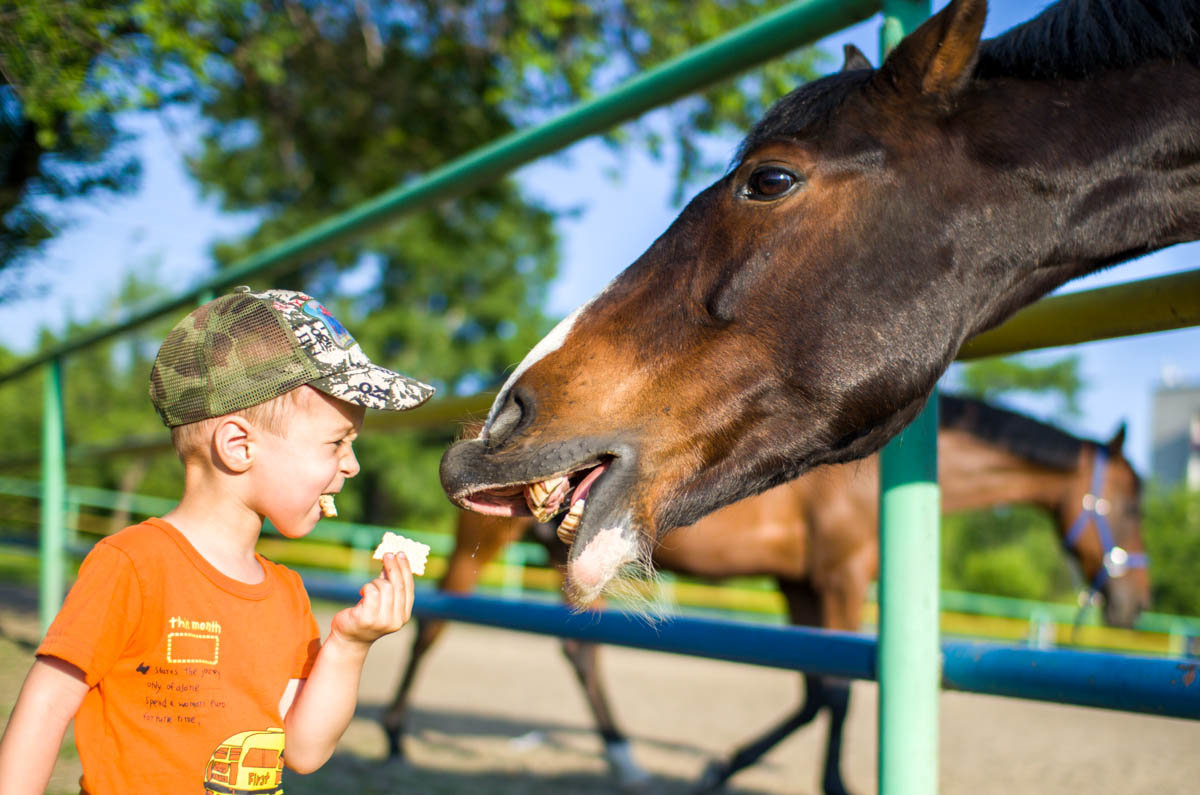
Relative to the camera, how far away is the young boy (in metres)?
1.05

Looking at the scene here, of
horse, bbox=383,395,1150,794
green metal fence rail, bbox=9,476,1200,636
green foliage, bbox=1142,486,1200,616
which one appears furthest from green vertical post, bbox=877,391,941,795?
green foliage, bbox=1142,486,1200,616

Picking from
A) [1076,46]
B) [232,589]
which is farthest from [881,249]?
[232,589]

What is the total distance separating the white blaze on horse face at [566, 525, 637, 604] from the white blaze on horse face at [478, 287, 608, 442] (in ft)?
0.63

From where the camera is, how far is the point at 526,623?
1.77 meters

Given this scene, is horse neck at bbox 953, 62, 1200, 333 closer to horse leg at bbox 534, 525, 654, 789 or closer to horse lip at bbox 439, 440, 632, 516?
horse lip at bbox 439, 440, 632, 516

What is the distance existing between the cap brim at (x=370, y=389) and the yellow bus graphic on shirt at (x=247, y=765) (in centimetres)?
45

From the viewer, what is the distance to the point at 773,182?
120 cm

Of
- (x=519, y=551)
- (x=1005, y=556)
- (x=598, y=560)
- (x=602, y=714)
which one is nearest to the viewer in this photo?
(x=598, y=560)

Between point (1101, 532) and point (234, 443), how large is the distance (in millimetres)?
5028

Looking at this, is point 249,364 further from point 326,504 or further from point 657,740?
point 657,740

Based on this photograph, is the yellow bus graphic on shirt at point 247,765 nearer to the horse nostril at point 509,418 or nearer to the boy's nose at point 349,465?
the boy's nose at point 349,465

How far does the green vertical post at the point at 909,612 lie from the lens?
1175mm

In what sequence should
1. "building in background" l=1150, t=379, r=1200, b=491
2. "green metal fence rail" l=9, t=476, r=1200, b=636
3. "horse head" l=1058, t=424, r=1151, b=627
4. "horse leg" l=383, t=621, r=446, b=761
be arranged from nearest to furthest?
"horse leg" l=383, t=621, r=446, b=761
"horse head" l=1058, t=424, r=1151, b=627
"green metal fence rail" l=9, t=476, r=1200, b=636
"building in background" l=1150, t=379, r=1200, b=491

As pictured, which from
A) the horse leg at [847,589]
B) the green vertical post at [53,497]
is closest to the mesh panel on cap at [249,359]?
the horse leg at [847,589]
